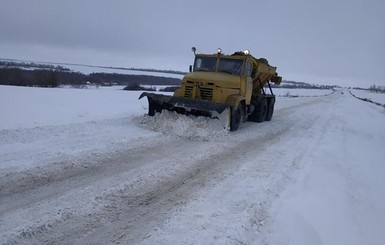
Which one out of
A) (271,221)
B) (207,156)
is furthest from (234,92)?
(271,221)

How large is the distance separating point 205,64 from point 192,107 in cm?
272

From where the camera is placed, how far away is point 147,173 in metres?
5.92

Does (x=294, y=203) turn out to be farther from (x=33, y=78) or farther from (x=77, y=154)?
(x=33, y=78)

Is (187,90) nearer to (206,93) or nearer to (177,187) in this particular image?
(206,93)

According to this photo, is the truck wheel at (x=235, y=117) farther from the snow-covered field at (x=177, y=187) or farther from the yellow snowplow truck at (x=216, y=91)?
the snow-covered field at (x=177, y=187)

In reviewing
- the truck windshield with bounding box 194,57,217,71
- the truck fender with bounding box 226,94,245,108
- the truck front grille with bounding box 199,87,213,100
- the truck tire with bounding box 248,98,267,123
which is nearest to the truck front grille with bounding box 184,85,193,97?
the truck front grille with bounding box 199,87,213,100

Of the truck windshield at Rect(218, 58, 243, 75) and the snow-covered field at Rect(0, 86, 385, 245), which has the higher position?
the truck windshield at Rect(218, 58, 243, 75)

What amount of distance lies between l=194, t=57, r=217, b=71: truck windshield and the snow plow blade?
2.12 meters

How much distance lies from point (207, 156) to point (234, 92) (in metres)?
4.11

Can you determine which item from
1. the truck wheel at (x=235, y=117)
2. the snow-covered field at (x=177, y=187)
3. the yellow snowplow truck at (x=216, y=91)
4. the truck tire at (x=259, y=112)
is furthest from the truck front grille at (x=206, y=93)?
the truck tire at (x=259, y=112)

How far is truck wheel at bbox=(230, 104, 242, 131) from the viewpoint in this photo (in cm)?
1088

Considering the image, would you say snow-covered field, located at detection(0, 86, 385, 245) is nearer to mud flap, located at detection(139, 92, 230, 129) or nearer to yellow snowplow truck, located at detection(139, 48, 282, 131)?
mud flap, located at detection(139, 92, 230, 129)

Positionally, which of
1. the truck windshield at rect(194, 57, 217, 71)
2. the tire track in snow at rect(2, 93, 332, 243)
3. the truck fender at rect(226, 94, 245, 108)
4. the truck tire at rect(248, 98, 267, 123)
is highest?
the truck windshield at rect(194, 57, 217, 71)

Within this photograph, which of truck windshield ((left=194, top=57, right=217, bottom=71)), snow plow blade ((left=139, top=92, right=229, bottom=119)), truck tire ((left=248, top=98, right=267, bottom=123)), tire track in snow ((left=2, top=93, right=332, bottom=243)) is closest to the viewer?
tire track in snow ((left=2, top=93, right=332, bottom=243))
